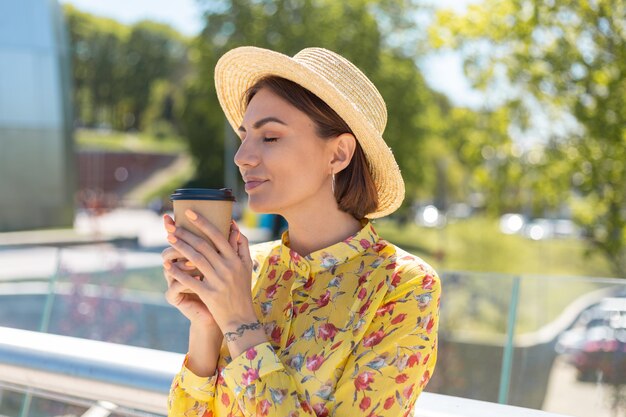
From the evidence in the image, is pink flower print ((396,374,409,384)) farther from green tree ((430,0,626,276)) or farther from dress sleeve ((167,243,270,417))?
green tree ((430,0,626,276))

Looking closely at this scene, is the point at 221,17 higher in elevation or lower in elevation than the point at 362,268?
higher

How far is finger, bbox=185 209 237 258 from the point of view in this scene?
1.54 metres

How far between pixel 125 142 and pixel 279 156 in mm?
69694

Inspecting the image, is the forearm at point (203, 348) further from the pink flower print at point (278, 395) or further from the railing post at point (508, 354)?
the railing post at point (508, 354)

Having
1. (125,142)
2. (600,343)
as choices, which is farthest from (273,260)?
(125,142)

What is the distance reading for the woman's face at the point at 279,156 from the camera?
1.75m

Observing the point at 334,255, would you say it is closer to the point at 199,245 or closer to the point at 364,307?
the point at 364,307

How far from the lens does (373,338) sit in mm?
1599

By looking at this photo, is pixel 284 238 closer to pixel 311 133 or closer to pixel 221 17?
pixel 311 133

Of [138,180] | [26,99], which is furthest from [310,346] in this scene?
[138,180]

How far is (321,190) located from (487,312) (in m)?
5.03

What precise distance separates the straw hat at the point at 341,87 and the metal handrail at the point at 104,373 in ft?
1.66

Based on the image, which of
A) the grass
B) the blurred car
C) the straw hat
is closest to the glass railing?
the blurred car

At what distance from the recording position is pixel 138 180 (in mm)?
65812
